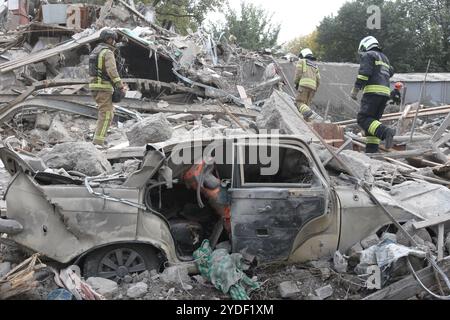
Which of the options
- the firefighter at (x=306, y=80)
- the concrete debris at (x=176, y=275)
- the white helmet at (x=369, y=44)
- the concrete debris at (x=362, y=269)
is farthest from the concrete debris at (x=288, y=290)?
the firefighter at (x=306, y=80)

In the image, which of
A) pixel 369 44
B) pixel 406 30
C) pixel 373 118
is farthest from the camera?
pixel 406 30

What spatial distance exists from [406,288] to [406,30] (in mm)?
26375

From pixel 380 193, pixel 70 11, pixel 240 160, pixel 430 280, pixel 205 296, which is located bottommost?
pixel 205 296

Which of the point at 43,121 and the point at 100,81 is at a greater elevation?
the point at 100,81

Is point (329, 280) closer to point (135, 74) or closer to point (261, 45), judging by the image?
point (135, 74)

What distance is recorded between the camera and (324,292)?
14.0 feet

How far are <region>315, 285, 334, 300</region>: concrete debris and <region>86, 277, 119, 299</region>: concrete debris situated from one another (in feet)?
5.50

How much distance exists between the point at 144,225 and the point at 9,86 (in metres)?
8.75

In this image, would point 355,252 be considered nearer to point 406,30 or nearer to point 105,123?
point 105,123

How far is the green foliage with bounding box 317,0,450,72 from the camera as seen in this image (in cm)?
2784

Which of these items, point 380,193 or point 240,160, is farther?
point 380,193

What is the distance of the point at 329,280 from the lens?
446 cm

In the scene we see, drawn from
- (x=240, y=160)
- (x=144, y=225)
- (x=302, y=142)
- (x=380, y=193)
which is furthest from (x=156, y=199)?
(x=380, y=193)

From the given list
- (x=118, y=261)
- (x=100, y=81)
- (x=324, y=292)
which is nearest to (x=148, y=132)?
(x=100, y=81)
